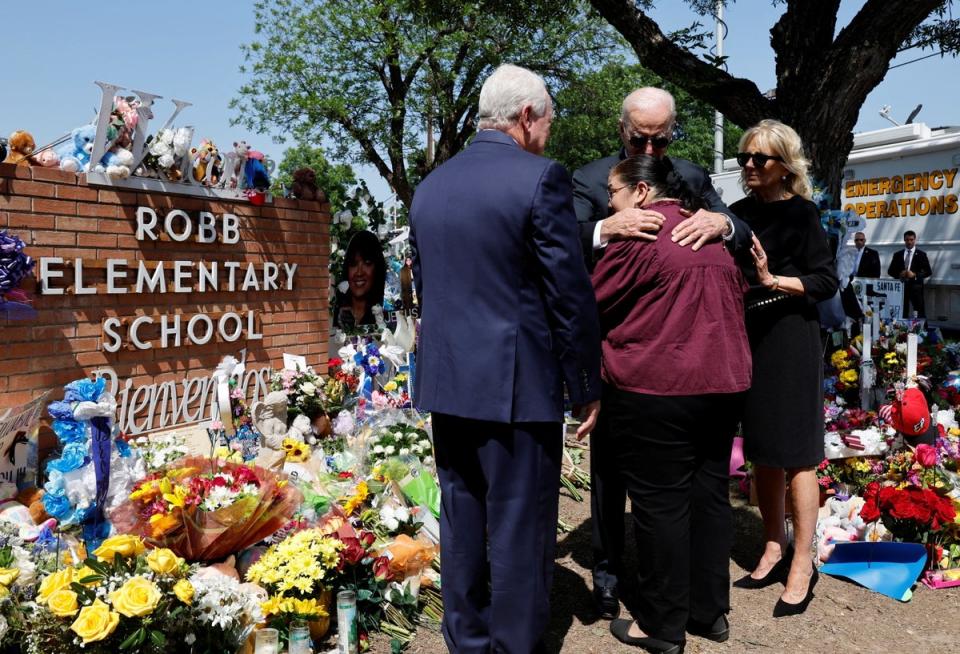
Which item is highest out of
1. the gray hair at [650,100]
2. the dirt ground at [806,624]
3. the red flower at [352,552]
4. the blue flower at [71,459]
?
the gray hair at [650,100]

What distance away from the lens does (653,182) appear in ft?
9.14

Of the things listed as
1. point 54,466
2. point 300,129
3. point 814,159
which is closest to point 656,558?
point 54,466

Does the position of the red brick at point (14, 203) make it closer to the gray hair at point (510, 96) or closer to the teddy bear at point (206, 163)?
the teddy bear at point (206, 163)

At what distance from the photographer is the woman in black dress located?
3211 millimetres

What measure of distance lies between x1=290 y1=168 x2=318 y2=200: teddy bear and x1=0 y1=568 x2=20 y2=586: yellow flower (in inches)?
137

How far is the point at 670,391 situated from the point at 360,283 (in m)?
4.63

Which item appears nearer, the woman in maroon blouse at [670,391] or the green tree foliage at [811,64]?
the woman in maroon blouse at [670,391]

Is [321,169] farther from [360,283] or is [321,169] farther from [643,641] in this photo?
[643,641]

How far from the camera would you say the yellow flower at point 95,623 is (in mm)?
2361

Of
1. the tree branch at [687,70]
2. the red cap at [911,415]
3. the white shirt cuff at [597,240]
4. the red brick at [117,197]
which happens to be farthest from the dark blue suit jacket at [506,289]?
the tree branch at [687,70]

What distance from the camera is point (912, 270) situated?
33.4 feet

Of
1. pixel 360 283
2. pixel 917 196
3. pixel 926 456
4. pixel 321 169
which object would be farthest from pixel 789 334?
pixel 321 169

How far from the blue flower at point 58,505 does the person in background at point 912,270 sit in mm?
9925

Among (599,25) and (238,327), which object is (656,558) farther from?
(599,25)
